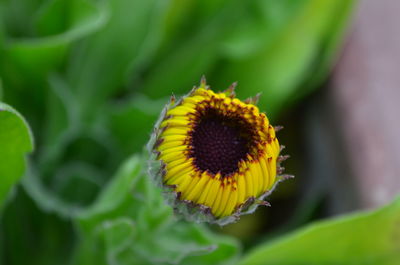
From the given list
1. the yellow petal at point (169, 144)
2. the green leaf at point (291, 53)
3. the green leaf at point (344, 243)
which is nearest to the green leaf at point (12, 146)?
the yellow petal at point (169, 144)

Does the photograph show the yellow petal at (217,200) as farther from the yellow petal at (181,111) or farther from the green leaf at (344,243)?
the green leaf at (344,243)

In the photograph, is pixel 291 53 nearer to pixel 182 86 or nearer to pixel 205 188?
pixel 182 86

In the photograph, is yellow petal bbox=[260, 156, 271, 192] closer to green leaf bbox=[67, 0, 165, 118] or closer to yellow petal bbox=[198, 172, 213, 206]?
yellow petal bbox=[198, 172, 213, 206]

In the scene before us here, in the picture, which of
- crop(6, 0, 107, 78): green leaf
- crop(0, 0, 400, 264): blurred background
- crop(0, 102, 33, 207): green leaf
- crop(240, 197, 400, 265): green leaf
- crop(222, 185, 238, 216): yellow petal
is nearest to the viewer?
crop(222, 185, 238, 216): yellow petal

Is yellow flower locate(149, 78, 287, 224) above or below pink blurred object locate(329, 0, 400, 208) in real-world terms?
below

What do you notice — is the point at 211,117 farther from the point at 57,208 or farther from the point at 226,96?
the point at 57,208

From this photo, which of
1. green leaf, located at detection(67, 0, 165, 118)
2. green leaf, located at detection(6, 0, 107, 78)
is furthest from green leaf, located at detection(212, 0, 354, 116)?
green leaf, located at detection(6, 0, 107, 78)

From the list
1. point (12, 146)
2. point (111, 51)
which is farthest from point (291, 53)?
point (12, 146)
